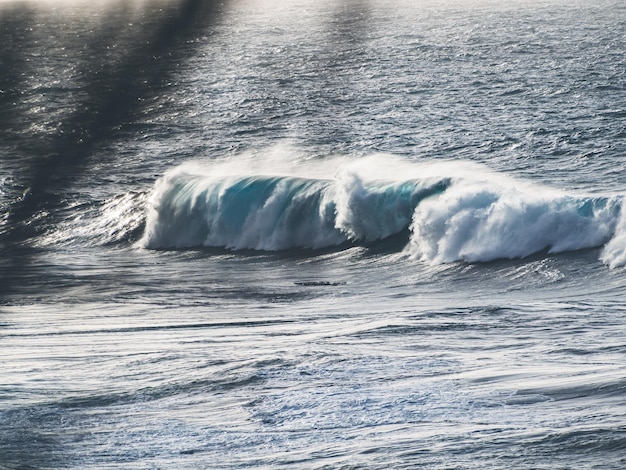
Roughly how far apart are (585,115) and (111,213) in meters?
16.9

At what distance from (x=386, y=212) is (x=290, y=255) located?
8.55 ft

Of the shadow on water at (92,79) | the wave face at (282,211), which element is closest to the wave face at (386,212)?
the wave face at (282,211)

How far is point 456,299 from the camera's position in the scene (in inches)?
650

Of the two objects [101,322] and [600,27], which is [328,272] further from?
[600,27]

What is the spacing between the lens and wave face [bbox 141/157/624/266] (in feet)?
68.0

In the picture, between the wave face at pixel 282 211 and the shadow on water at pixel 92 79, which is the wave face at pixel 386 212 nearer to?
the wave face at pixel 282 211

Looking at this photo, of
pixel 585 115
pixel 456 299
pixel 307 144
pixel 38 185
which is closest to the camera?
pixel 38 185

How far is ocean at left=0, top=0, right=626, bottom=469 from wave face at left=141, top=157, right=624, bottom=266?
70mm

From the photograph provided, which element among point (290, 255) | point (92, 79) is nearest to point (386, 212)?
point (290, 255)

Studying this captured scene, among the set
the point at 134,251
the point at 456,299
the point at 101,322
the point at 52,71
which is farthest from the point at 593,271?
the point at 52,71

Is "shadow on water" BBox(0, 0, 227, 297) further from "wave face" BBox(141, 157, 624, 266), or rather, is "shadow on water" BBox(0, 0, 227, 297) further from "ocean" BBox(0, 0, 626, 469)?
"wave face" BBox(141, 157, 624, 266)

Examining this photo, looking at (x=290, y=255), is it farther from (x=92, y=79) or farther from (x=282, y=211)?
(x=92, y=79)

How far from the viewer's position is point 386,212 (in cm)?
2352

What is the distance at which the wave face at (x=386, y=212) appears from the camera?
2072 cm
